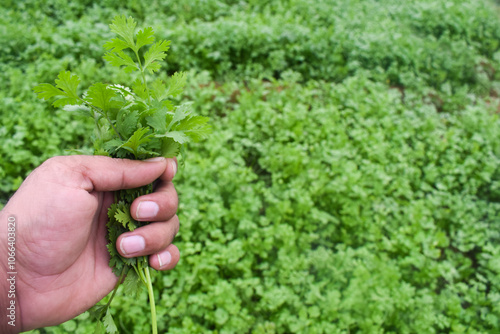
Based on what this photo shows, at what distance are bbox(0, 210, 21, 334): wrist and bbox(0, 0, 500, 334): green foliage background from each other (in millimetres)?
890

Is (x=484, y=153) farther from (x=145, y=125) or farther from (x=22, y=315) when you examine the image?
(x=22, y=315)

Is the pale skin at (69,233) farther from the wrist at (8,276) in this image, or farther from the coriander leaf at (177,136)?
the coriander leaf at (177,136)

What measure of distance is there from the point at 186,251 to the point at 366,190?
184 cm

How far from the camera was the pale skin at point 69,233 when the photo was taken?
1225 millimetres

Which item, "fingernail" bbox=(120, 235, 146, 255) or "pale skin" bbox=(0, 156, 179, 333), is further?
"fingernail" bbox=(120, 235, 146, 255)

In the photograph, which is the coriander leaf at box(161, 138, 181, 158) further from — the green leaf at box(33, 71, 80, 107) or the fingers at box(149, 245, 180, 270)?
the fingers at box(149, 245, 180, 270)

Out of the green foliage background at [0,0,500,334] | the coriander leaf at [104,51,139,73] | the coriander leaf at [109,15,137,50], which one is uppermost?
the coriander leaf at [109,15,137,50]

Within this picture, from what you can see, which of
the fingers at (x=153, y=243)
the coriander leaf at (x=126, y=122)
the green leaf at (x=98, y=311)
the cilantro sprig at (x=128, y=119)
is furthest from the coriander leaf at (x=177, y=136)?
the green leaf at (x=98, y=311)

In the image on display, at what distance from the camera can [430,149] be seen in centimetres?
401

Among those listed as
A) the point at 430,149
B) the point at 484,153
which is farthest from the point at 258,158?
the point at 484,153

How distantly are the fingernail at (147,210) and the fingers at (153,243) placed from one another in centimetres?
7

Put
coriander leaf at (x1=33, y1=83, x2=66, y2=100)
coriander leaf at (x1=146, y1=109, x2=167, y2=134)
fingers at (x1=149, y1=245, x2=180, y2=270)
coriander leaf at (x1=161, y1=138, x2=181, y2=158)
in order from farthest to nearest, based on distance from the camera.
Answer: fingers at (x1=149, y1=245, x2=180, y2=270)
coriander leaf at (x1=161, y1=138, x2=181, y2=158)
coriander leaf at (x1=146, y1=109, x2=167, y2=134)
coriander leaf at (x1=33, y1=83, x2=66, y2=100)

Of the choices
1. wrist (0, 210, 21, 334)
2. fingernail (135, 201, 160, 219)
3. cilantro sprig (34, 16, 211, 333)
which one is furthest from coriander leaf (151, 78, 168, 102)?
wrist (0, 210, 21, 334)

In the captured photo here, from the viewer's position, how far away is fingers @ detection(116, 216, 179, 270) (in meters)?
1.36
